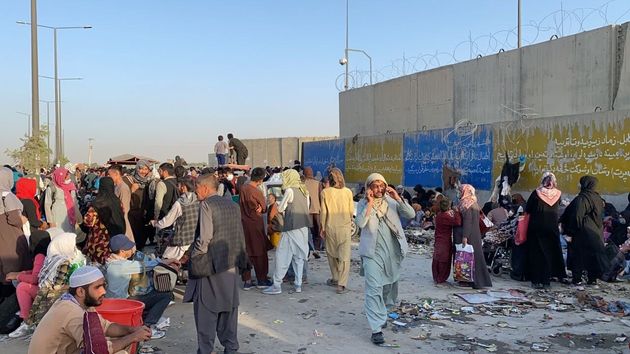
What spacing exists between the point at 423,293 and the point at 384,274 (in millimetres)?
2032

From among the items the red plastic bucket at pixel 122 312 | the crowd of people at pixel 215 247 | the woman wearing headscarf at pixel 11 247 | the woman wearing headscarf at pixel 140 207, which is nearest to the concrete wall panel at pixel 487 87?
the crowd of people at pixel 215 247

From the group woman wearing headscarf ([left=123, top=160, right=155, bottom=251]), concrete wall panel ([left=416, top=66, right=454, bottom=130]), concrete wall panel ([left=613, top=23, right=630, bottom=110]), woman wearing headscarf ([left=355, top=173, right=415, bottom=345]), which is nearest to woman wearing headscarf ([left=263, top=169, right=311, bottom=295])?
woman wearing headscarf ([left=355, top=173, right=415, bottom=345])

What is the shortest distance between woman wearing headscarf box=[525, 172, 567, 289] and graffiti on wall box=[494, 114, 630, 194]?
142 inches

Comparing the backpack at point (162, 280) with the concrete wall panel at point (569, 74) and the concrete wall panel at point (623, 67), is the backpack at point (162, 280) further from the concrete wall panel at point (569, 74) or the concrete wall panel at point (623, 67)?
the concrete wall panel at point (569, 74)

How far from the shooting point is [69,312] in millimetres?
3178

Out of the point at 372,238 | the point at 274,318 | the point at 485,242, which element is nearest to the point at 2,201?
the point at 274,318

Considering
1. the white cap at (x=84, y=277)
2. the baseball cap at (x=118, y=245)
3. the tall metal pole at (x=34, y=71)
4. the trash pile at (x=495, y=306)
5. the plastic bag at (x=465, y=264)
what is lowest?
the trash pile at (x=495, y=306)

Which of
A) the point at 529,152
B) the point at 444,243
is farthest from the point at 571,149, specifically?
the point at 444,243

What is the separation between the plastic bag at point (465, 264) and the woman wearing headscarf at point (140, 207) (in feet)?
17.9

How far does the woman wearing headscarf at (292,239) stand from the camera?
723 centimetres

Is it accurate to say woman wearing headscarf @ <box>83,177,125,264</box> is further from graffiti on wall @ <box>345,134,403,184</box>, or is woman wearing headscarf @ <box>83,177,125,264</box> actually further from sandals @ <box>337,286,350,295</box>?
graffiti on wall @ <box>345,134,403,184</box>

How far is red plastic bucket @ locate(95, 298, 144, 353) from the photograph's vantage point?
4.08 meters

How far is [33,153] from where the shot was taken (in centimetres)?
1388

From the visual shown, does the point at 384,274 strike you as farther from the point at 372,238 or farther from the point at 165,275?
the point at 165,275
